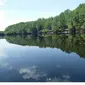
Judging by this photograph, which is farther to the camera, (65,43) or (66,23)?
(66,23)

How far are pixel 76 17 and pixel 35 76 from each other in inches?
1329

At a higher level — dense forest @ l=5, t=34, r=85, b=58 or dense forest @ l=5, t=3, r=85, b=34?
dense forest @ l=5, t=3, r=85, b=34

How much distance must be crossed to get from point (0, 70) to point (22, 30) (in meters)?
61.6

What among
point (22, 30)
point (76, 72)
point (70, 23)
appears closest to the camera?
point (76, 72)

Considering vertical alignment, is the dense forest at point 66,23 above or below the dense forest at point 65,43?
above

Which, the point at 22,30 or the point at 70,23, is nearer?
the point at 70,23

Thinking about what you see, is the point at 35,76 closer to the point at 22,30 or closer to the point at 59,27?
the point at 59,27

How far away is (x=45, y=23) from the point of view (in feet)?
181

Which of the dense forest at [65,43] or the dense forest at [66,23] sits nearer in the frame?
the dense forest at [65,43]

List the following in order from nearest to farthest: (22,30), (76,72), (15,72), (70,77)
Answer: (70,77)
(76,72)
(15,72)
(22,30)

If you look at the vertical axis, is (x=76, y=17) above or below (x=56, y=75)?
above

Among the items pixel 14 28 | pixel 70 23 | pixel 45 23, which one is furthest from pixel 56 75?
pixel 14 28

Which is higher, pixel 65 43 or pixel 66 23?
pixel 66 23

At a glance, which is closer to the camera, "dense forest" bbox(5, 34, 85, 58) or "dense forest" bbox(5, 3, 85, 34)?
"dense forest" bbox(5, 34, 85, 58)
